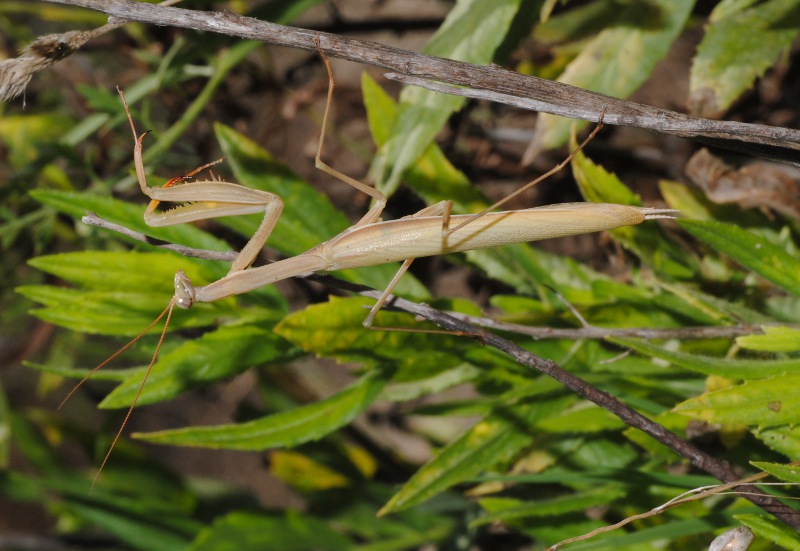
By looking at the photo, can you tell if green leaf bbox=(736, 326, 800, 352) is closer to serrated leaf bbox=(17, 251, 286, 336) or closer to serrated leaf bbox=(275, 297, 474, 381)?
serrated leaf bbox=(275, 297, 474, 381)

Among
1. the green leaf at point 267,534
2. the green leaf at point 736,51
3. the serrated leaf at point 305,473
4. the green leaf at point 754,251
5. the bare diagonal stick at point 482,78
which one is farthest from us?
the serrated leaf at point 305,473

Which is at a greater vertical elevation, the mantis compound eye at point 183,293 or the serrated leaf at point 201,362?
the mantis compound eye at point 183,293

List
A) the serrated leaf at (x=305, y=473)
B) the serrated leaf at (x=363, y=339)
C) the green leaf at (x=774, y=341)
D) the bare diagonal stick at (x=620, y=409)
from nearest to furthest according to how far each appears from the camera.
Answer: the bare diagonal stick at (x=620, y=409) → the green leaf at (x=774, y=341) → the serrated leaf at (x=363, y=339) → the serrated leaf at (x=305, y=473)

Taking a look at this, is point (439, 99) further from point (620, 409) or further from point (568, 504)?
point (568, 504)

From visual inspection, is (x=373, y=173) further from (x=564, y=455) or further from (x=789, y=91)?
(x=789, y=91)

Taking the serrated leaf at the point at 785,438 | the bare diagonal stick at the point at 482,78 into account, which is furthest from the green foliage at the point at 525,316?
the bare diagonal stick at the point at 482,78

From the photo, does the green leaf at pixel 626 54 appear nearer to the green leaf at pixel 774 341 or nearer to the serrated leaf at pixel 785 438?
the green leaf at pixel 774 341
